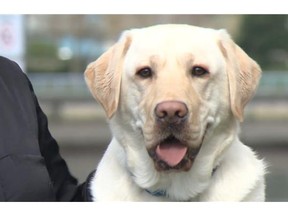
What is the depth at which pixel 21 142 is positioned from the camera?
249cm

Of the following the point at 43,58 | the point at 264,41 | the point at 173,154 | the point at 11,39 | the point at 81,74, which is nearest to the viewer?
the point at 173,154

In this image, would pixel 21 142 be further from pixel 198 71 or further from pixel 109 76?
pixel 198 71

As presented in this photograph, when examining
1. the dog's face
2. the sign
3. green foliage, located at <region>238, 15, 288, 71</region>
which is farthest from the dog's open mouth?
green foliage, located at <region>238, 15, 288, 71</region>

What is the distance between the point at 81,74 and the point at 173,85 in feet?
A: 48.8

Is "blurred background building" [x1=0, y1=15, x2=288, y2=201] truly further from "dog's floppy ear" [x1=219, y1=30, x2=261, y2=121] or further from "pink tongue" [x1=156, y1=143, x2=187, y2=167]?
"pink tongue" [x1=156, y1=143, x2=187, y2=167]

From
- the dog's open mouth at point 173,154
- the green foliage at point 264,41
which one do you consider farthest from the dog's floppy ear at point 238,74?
the green foliage at point 264,41

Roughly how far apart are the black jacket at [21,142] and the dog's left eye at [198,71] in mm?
620

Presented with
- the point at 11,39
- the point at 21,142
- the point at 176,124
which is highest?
the point at 176,124

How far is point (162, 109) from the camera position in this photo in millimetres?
2273

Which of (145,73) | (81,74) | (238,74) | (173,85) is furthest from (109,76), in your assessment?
(81,74)

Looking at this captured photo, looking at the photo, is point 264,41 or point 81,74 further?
point 264,41

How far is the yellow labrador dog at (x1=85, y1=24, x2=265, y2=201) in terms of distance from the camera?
2.39m

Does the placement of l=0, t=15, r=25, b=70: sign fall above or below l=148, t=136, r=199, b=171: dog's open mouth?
below

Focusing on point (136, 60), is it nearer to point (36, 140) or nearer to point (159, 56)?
point (159, 56)
